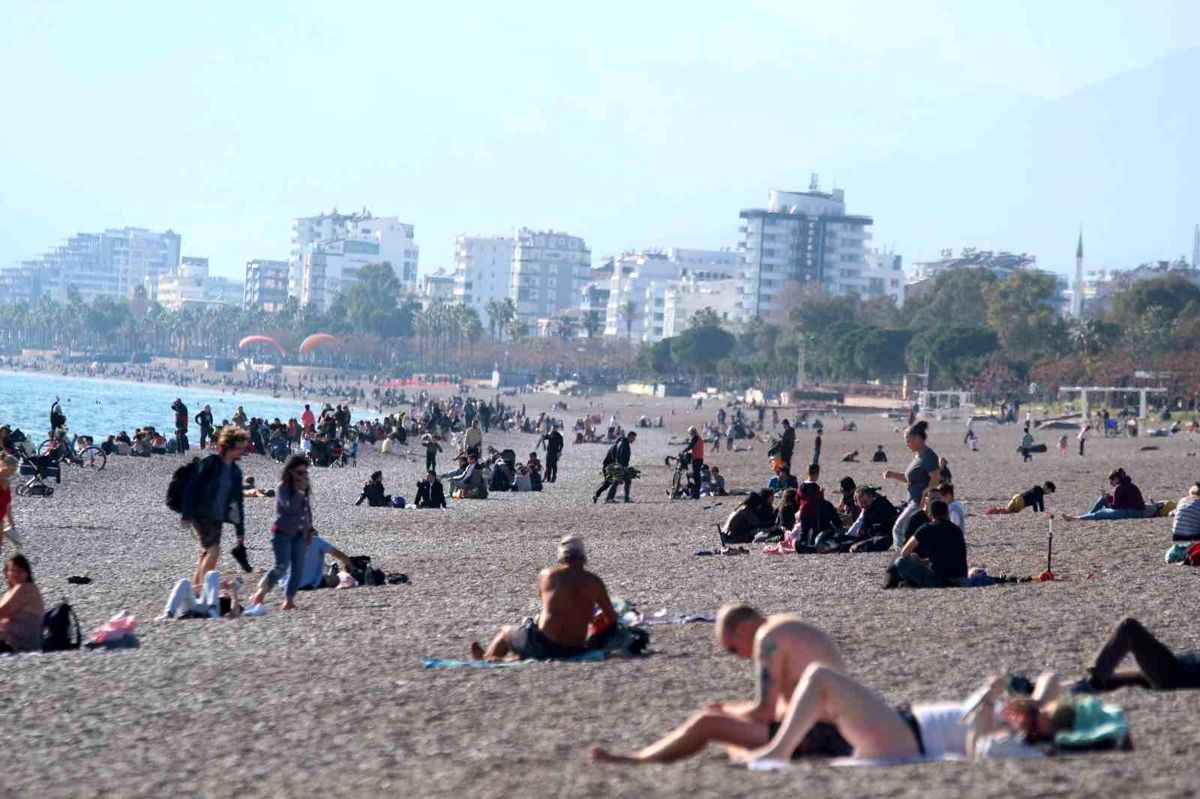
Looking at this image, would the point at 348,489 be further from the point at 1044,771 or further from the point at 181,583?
the point at 1044,771

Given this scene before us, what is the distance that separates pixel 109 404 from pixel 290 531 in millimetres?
99929

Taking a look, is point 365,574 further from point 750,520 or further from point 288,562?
point 750,520

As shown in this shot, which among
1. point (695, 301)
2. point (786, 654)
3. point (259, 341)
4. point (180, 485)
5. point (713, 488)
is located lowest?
point (713, 488)

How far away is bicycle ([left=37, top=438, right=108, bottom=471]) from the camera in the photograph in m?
30.6

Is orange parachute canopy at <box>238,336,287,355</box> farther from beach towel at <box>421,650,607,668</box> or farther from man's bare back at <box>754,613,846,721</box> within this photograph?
man's bare back at <box>754,613,846,721</box>

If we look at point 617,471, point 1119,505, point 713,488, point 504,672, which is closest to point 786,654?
point 504,672

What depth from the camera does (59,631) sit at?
1149 centimetres

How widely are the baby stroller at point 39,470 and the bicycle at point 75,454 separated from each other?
0.51 m

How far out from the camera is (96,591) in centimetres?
1532

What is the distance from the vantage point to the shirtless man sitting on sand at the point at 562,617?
35.2 ft

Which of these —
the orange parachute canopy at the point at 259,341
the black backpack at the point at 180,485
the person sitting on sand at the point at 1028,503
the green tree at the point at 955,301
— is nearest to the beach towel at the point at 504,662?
the black backpack at the point at 180,485

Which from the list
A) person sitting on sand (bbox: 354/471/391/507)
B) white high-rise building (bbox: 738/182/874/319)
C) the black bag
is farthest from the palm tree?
the black bag

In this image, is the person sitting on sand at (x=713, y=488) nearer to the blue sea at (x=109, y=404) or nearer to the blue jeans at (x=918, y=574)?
the blue jeans at (x=918, y=574)

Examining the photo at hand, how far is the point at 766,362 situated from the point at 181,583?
360 feet
